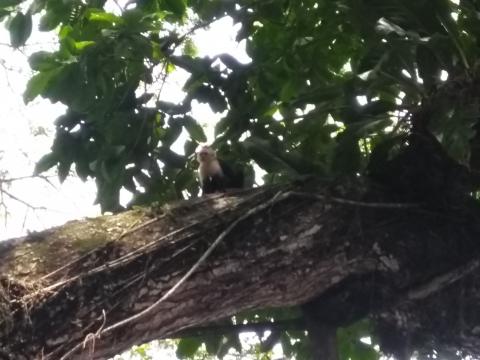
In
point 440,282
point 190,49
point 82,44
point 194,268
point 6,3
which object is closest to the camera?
point 194,268

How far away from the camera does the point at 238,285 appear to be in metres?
2.12

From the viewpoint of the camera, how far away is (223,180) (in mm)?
2980

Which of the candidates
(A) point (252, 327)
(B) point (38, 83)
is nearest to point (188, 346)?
(A) point (252, 327)

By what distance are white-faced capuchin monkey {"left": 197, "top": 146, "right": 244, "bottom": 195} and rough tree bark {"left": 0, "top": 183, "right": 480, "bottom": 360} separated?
652 mm

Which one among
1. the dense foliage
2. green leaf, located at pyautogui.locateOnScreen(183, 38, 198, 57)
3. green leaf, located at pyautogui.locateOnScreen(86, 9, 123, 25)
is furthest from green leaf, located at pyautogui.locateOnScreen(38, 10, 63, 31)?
green leaf, located at pyautogui.locateOnScreen(183, 38, 198, 57)

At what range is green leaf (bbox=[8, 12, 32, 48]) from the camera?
261 cm

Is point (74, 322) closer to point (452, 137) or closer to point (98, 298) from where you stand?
point (98, 298)

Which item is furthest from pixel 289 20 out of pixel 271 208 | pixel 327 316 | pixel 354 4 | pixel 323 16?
pixel 327 316

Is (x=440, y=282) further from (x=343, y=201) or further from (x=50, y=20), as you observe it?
(x=50, y=20)

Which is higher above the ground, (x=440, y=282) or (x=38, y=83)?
(x=38, y=83)

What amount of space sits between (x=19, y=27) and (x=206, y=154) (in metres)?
0.88

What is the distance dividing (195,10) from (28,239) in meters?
1.41

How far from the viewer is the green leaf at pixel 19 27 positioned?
103 inches

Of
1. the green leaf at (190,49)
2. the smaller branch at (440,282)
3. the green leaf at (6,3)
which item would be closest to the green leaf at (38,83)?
the green leaf at (6,3)
